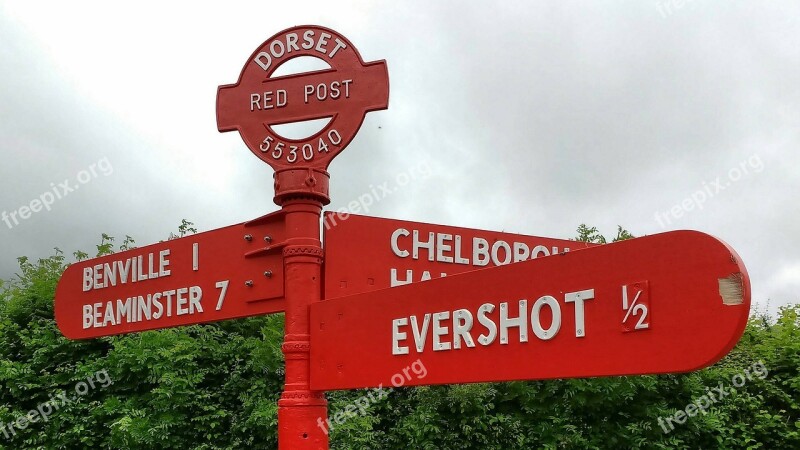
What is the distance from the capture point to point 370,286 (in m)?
3.37

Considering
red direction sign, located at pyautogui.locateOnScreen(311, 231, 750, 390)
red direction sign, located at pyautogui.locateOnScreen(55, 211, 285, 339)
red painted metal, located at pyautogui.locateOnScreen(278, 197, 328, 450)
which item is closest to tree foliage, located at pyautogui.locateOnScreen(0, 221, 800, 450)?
red direction sign, located at pyautogui.locateOnScreen(55, 211, 285, 339)

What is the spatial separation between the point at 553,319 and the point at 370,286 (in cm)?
109

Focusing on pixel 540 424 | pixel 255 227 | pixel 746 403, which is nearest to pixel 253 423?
pixel 540 424

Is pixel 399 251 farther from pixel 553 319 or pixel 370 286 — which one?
pixel 553 319

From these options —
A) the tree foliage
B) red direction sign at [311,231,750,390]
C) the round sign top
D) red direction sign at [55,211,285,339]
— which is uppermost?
the round sign top

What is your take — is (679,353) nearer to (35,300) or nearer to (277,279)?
(277,279)

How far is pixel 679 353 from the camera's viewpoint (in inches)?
85.0

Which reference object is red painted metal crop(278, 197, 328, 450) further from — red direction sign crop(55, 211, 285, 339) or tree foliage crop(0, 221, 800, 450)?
tree foliage crop(0, 221, 800, 450)

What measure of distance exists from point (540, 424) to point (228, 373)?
282cm
